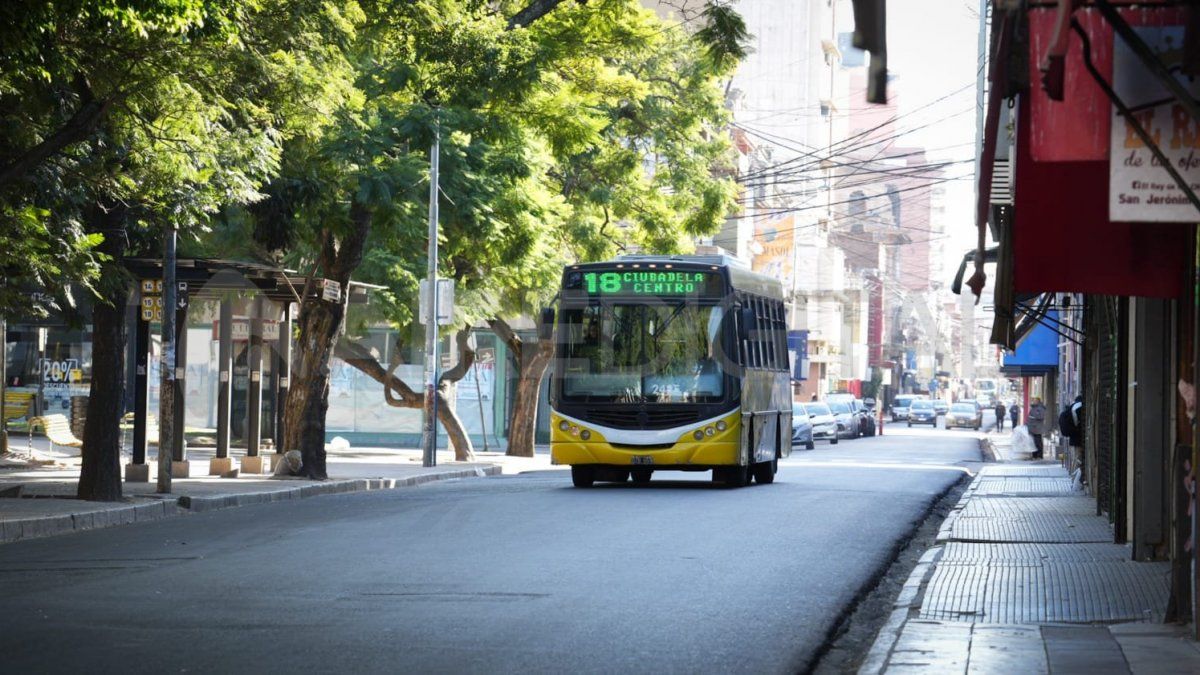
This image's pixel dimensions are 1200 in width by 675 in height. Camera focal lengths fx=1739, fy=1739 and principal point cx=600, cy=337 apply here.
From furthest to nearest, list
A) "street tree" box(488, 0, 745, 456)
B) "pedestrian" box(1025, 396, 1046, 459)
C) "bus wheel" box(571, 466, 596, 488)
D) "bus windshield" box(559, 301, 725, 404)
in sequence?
"pedestrian" box(1025, 396, 1046, 459) < "street tree" box(488, 0, 745, 456) < "bus wheel" box(571, 466, 596, 488) < "bus windshield" box(559, 301, 725, 404)

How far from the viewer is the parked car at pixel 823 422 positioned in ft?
192

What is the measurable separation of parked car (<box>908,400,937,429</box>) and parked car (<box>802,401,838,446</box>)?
149 feet

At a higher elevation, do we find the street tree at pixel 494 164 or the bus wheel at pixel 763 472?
the street tree at pixel 494 164

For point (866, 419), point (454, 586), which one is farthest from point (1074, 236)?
point (866, 419)

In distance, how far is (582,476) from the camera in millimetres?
26234

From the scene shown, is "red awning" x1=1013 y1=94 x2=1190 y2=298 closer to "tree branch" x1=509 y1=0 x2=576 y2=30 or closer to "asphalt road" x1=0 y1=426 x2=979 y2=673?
"asphalt road" x1=0 y1=426 x2=979 y2=673

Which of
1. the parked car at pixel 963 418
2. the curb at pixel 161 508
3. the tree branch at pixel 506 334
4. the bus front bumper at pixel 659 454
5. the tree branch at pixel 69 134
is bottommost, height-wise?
the parked car at pixel 963 418

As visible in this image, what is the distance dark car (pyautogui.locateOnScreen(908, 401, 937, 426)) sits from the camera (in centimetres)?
10469

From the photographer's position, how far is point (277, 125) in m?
21.0

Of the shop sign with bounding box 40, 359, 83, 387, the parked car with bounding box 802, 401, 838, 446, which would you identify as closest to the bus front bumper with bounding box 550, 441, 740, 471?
the shop sign with bounding box 40, 359, 83, 387

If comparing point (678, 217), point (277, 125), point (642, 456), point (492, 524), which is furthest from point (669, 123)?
point (492, 524)

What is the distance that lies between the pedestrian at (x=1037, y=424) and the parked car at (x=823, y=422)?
7.92m

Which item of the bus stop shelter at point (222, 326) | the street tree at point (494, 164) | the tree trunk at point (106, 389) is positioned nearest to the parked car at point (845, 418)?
the street tree at point (494, 164)

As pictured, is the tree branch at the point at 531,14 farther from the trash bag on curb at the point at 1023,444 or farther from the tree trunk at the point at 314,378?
the trash bag on curb at the point at 1023,444
